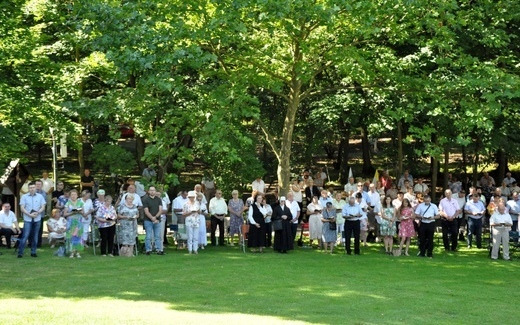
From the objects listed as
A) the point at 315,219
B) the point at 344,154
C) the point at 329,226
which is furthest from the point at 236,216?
the point at 344,154

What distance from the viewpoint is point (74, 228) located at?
18125mm

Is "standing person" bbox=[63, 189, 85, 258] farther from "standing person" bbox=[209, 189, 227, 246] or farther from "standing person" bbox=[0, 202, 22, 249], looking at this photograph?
"standing person" bbox=[209, 189, 227, 246]

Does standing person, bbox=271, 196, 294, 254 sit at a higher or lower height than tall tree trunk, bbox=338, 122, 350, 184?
lower

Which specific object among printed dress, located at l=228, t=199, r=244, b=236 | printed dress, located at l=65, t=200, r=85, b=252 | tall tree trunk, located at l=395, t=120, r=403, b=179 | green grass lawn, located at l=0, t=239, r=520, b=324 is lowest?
green grass lawn, located at l=0, t=239, r=520, b=324

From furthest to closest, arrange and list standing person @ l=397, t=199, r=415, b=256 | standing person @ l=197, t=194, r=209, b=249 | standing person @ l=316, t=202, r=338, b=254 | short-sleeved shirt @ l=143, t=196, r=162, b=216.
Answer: standing person @ l=316, t=202, r=338, b=254, standing person @ l=397, t=199, r=415, b=256, standing person @ l=197, t=194, r=209, b=249, short-sleeved shirt @ l=143, t=196, r=162, b=216

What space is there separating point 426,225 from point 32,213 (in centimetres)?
958

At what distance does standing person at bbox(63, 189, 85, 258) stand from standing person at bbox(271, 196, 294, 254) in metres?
4.88

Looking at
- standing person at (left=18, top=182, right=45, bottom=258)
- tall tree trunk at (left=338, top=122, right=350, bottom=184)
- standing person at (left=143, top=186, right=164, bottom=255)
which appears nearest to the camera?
standing person at (left=18, top=182, right=45, bottom=258)

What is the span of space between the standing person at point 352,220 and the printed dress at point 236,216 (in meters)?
2.90

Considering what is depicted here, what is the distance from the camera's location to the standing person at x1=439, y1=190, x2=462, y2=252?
2138cm

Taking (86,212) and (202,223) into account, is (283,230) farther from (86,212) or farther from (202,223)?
(86,212)

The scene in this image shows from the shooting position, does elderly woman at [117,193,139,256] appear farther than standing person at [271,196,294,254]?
No

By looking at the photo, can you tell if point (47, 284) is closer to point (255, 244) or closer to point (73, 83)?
point (255, 244)

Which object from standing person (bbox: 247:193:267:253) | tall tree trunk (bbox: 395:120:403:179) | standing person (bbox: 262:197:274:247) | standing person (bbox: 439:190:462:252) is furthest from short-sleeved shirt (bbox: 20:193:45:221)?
tall tree trunk (bbox: 395:120:403:179)
